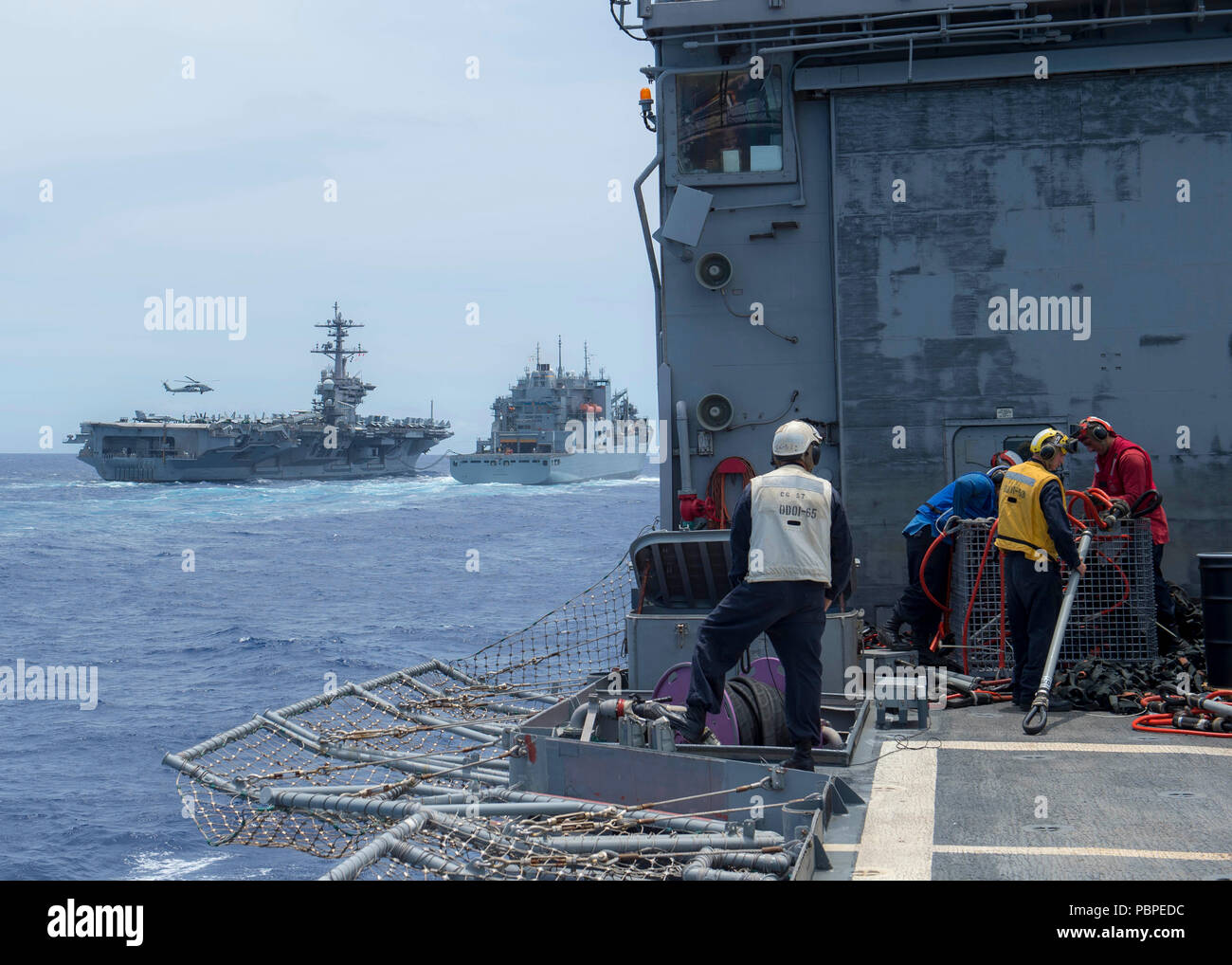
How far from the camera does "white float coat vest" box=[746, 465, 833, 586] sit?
588 cm

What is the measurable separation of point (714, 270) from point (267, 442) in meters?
86.5

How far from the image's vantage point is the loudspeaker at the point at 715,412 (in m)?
10.6

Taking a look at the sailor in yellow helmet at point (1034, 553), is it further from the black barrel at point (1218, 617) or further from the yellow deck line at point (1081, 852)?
the yellow deck line at point (1081, 852)

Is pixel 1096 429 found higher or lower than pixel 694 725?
higher

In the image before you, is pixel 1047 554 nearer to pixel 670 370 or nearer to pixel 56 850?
pixel 670 370

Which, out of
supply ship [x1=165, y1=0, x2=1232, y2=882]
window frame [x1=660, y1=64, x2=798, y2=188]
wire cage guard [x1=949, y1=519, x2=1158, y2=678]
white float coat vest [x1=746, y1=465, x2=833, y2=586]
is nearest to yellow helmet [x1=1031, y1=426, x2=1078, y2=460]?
wire cage guard [x1=949, y1=519, x2=1158, y2=678]

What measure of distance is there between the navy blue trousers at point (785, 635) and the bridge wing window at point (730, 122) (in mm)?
5764

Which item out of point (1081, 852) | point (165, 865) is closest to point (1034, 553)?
point (1081, 852)

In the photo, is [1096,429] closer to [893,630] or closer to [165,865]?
[893,630]

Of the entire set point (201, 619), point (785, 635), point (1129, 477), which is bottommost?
point (201, 619)

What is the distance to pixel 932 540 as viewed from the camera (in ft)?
30.0

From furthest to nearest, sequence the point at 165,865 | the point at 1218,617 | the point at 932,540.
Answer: the point at 165,865 < the point at 932,540 < the point at 1218,617

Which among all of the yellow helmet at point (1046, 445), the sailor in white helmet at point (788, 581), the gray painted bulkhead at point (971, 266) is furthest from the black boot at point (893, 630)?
the sailor in white helmet at point (788, 581)

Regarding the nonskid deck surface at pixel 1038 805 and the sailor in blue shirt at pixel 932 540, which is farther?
the sailor in blue shirt at pixel 932 540
